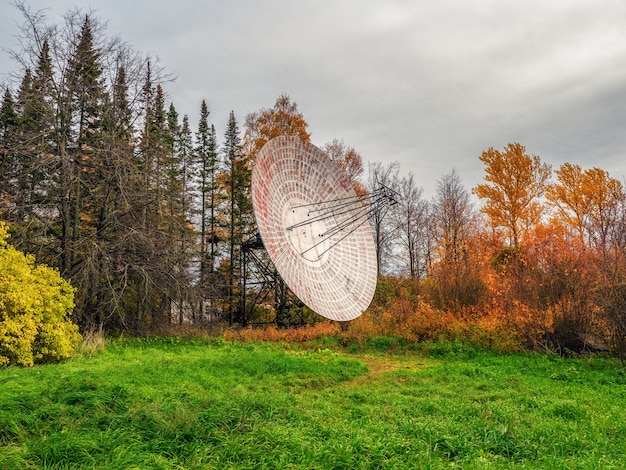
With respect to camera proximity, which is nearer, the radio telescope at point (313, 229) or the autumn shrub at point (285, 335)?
the radio telescope at point (313, 229)

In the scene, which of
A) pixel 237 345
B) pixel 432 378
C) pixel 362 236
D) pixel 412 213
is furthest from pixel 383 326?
pixel 412 213

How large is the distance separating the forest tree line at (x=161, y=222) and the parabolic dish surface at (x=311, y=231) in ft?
9.49

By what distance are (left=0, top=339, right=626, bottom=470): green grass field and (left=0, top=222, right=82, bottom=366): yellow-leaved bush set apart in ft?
2.36

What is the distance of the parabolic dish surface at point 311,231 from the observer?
12.6 metres

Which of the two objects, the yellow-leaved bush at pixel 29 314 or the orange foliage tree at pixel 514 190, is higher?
the orange foliage tree at pixel 514 190

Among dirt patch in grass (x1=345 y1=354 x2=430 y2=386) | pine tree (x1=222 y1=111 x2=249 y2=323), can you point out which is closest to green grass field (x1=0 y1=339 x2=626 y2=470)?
dirt patch in grass (x1=345 y1=354 x2=430 y2=386)

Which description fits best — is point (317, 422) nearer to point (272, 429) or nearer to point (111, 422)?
point (272, 429)

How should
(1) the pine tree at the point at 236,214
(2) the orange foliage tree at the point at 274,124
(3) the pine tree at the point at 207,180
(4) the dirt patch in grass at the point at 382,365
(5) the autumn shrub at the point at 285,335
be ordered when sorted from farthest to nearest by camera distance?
(3) the pine tree at the point at 207,180 → (1) the pine tree at the point at 236,214 → (2) the orange foliage tree at the point at 274,124 → (5) the autumn shrub at the point at 285,335 → (4) the dirt patch in grass at the point at 382,365

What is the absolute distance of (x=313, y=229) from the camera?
1498 cm

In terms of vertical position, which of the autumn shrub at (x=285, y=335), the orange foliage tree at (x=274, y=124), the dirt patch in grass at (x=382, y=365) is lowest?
the dirt patch in grass at (x=382, y=365)

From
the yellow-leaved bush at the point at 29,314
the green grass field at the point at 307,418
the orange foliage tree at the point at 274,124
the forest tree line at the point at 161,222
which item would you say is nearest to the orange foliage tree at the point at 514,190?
the forest tree line at the point at 161,222

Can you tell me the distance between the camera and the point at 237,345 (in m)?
13.8

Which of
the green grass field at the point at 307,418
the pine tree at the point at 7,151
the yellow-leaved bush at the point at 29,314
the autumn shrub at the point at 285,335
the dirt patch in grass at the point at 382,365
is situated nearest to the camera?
the green grass field at the point at 307,418

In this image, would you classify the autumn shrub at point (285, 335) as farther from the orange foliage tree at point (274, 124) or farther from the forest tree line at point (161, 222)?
the orange foliage tree at point (274, 124)
